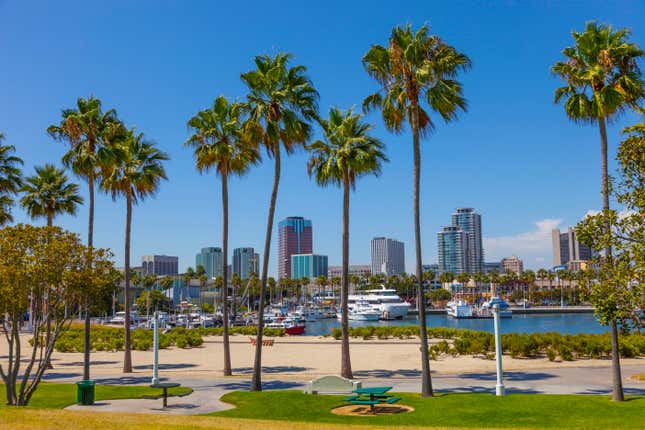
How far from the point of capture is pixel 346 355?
26672 millimetres

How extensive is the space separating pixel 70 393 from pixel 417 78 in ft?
61.1

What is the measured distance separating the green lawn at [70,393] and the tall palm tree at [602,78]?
1728 cm

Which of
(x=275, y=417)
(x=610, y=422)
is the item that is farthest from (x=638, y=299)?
(x=275, y=417)

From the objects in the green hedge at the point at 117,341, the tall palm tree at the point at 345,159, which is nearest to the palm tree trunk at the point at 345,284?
the tall palm tree at the point at 345,159

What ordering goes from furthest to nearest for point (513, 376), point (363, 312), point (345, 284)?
point (363, 312), point (345, 284), point (513, 376)

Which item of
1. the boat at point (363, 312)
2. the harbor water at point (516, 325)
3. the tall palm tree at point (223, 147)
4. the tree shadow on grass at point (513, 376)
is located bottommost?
the harbor water at point (516, 325)

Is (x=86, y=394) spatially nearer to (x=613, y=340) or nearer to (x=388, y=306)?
(x=613, y=340)

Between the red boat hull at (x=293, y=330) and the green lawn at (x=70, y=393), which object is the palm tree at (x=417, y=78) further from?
the red boat hull at (x=293, y=330)

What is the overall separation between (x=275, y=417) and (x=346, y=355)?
935 centimetres

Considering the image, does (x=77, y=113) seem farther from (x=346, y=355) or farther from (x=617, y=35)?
(x=617, y=35)

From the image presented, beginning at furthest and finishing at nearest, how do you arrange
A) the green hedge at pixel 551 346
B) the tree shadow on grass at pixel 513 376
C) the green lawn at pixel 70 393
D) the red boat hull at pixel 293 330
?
the red boat hull at pixel 293 330 < the green hedge at pixel 551 346 < the tree shadow on grass at pixel 513 376 < the green lawn at pixel 70 393

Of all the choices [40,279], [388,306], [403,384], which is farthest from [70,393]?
[388,306]

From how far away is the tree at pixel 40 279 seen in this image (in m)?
18.6

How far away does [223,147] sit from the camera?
28.3 m
